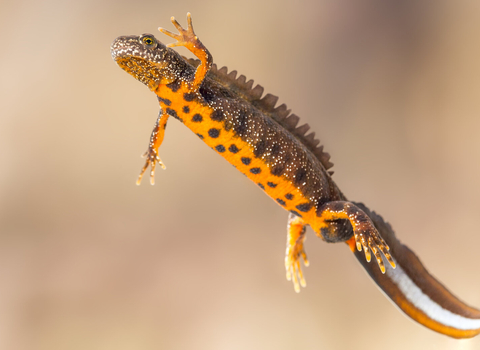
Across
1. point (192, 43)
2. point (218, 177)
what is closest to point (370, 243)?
point (192, 43)

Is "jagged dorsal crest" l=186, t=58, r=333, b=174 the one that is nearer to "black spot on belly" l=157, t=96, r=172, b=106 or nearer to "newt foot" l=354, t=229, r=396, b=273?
"black spot on belly" l=157, t=96, r=172, b=106


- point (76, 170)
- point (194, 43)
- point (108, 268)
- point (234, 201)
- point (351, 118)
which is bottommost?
point (108, 268)

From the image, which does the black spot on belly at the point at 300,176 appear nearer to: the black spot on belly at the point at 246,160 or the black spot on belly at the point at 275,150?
the black spot on belly at the point at 275,150

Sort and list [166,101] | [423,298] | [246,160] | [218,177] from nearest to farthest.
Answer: [166,101] < [246,160] < [423,298] < [218,177]

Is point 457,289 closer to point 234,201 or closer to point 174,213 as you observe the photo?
point 234,201

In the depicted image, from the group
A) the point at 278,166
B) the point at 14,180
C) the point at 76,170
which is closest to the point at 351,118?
the point at 278,166

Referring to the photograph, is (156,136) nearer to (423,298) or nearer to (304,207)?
(304,207)

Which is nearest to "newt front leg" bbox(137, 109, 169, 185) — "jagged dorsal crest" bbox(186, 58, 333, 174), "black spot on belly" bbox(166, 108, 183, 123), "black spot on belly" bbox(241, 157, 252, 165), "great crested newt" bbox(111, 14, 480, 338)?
"great crested newt" bbox(111, 14, 480, 338)
